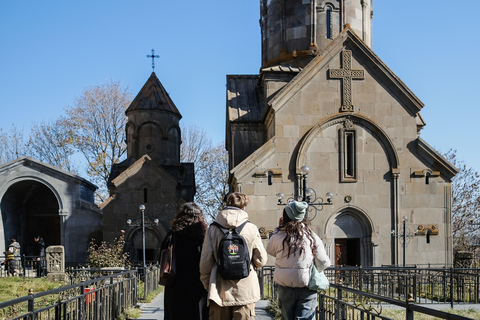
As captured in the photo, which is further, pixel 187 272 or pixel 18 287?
pixel 18 287

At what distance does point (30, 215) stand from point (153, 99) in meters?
8.46

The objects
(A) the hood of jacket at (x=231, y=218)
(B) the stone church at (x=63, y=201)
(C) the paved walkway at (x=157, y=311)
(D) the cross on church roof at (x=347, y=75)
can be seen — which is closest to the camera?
(A) the hood of jacket at (x=231, y=218)

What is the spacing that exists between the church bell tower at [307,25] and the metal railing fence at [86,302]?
12.8 meters

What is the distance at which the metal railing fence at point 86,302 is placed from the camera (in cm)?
530

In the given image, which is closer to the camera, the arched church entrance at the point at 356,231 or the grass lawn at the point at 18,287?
the grass lawn at the point at 18,287

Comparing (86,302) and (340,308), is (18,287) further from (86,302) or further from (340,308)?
(340,308)

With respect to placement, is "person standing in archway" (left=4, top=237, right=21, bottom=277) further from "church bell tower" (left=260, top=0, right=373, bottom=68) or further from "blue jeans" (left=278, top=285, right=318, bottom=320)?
"blue jeans" (left=278, top=285, right=318, bottom=320)

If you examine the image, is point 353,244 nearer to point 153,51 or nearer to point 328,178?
point 328,178

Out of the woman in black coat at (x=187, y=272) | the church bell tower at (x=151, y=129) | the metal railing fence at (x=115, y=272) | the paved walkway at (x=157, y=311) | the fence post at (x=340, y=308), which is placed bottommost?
the paved walkway at (x=157, y=311)

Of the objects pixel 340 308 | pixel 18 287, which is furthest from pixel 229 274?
pixel 18 287

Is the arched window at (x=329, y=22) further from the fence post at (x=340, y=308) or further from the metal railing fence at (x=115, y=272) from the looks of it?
the fence post at (x=340, y=308)

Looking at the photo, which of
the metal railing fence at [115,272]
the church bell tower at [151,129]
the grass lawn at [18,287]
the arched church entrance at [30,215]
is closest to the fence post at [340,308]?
the metal railing fence at [115,272]

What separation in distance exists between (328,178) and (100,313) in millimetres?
11488

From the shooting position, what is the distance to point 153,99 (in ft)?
81.0
